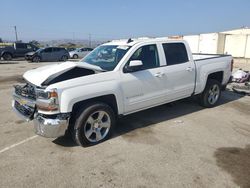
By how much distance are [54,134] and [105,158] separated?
2.98 ft

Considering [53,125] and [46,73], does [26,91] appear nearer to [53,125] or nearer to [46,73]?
[46,73]

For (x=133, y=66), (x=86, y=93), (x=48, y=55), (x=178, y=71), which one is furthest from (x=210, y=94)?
(x=48, y=55)

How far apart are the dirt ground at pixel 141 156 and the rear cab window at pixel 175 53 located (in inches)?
53.0

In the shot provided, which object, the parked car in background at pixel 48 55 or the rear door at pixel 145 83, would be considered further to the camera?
the parked car in background at pixel 48 55

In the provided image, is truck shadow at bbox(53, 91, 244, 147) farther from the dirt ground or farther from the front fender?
the front fender

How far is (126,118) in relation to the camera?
5812mm

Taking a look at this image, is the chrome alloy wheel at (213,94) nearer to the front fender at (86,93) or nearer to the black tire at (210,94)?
the black tire at (210,94)

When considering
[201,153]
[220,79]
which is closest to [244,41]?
[220,79]

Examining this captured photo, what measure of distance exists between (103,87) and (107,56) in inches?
45.6

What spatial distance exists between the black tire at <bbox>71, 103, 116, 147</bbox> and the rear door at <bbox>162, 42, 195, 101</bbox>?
1.57 metres

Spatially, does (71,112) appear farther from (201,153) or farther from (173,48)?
(173,48)

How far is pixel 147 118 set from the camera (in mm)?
5770

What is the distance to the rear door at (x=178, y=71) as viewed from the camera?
535 cm

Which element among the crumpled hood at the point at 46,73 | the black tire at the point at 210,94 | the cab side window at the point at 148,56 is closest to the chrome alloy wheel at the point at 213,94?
the black tire at the point at 210,94
